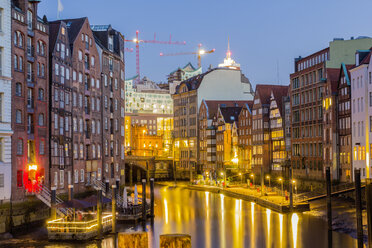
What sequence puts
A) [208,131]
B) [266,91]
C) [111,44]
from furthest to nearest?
[208,131] → [266,91] → [111,44]

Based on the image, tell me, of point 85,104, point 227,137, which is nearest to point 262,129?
point 227,137

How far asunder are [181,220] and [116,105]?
85.3ft

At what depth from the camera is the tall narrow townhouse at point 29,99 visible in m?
52.8

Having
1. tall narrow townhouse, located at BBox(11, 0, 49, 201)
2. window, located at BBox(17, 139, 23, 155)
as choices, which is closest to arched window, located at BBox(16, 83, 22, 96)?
tall narrow townhouse, located at BBox(11, 0, 49, 201)

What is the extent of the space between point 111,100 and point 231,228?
3218 cm

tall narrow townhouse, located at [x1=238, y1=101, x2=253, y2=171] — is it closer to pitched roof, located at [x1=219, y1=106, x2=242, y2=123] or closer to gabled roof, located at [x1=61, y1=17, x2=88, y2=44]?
pitched roof, located at [x1=219, y1=106, x2=242, y2=123]

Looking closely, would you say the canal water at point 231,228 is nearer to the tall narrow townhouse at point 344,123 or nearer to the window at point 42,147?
the window at point 42,147

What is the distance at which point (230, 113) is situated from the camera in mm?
135125

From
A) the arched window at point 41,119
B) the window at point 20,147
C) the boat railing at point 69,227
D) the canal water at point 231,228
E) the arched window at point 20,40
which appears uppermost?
the arched window at point 20,40

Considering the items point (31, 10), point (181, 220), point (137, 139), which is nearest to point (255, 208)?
point (181, 220)

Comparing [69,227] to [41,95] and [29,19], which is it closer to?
[41,95]

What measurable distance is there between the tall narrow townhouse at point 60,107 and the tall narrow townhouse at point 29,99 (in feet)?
6.57

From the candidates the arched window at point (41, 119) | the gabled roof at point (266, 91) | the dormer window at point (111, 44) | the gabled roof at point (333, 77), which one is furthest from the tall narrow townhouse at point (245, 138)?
the arched window at point (41, 119)

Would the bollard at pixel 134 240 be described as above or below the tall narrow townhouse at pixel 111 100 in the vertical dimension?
below
